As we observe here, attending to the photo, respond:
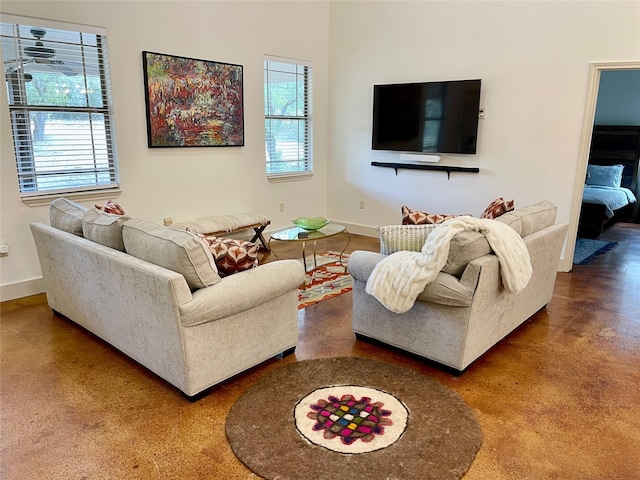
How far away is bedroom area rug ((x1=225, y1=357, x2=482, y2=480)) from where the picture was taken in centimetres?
195

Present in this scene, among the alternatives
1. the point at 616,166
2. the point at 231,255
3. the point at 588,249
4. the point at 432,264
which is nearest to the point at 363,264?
the point at 432,264

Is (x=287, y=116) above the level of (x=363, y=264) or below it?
above

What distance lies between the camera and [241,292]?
2.42 meters

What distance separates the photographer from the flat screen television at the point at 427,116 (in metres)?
5.07

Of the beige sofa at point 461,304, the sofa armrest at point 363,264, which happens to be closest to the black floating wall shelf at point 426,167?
the beige sofa at point 461,304

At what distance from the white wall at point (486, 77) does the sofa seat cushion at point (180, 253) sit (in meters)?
3.75

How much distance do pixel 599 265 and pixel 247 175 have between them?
400cm

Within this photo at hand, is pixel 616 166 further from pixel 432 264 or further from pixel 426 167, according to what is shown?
pixel 432 264

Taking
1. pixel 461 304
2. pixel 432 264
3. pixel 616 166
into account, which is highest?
pixel 616 166

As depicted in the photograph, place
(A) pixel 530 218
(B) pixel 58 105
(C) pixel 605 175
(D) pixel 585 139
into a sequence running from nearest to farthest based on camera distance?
1. (A) pixel 530 218
2. (B) pixel 58 105
3. (D) pixel 585 139
4. (C) pixel 605 175

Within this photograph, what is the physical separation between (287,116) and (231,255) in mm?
3756

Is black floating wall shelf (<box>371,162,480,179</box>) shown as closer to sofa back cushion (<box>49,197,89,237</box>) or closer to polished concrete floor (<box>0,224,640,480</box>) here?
polished concrete floor (<box>0,224,640,480</box>)

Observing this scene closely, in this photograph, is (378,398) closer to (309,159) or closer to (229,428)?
(229,428)

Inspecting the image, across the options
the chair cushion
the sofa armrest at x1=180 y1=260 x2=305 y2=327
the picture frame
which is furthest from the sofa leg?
the picture frame
